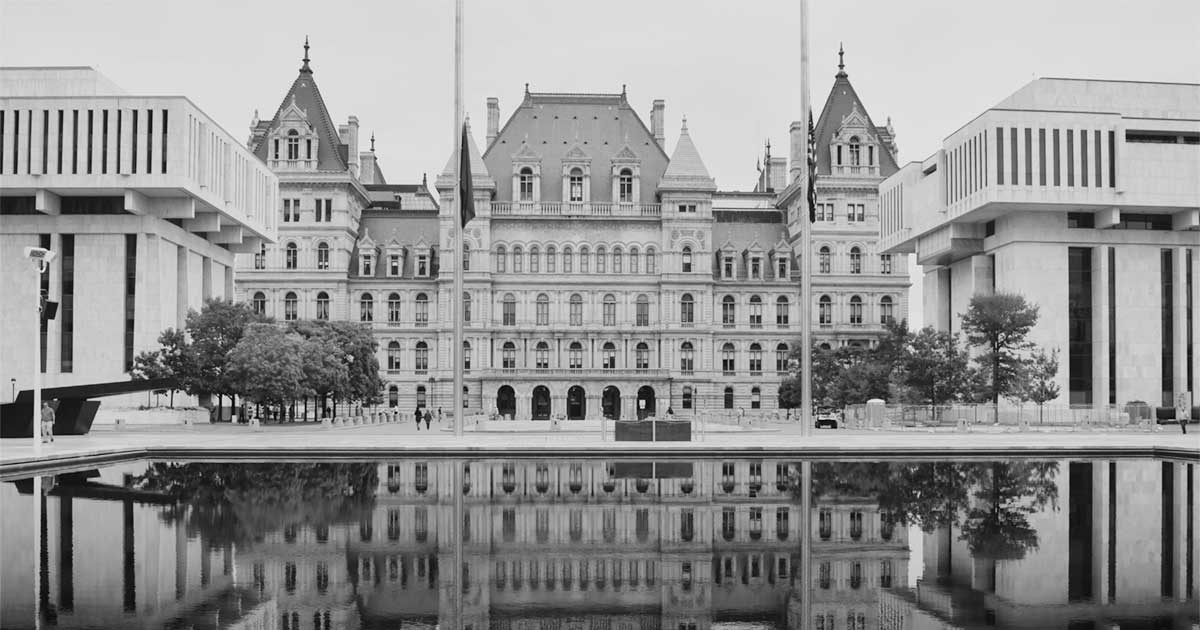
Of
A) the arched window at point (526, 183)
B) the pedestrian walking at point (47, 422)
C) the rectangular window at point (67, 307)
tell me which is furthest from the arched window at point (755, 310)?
the pedestrian walking at point (47, 422)

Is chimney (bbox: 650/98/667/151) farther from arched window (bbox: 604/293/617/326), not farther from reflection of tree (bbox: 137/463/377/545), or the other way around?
reflection of tree (bbox: 137/463/377/545)

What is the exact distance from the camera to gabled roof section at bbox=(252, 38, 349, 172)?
89.3m

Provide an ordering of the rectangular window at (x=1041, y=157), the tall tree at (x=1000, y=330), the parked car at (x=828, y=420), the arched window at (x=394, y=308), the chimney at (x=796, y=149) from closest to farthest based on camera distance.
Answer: the tall tree at (x=1000, y=330) < the parked car at (x=828, y=420) < the rectangular window at (x=1041, y=157) < the arched window at (x=394, y=308) < the chimney at (x=796, y=149)

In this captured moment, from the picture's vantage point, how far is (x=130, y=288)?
6406 centimetres

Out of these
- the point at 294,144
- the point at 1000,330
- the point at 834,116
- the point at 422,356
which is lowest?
the point at 422,356

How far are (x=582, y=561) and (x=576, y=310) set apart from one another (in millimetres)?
73635

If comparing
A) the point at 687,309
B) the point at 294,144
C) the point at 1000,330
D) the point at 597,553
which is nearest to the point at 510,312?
the point at 687,309

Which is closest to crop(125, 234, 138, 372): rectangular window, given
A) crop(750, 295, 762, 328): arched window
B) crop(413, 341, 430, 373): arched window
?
crop(413, 341, 430, 373): arched window

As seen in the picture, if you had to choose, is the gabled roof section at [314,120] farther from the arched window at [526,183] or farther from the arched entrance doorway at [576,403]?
the arched entrance doorway at [576,403]

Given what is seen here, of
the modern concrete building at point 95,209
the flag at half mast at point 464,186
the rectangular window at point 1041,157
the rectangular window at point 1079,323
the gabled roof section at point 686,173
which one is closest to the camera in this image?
the flag at half mast at point 464,186

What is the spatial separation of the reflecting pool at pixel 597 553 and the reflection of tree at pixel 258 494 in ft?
0.38

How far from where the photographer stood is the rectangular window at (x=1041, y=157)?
63688 mm

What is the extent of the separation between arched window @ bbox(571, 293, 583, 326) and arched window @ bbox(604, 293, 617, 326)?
Result: 201 cm

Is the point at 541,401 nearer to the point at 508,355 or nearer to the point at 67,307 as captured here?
the point at 508,355
